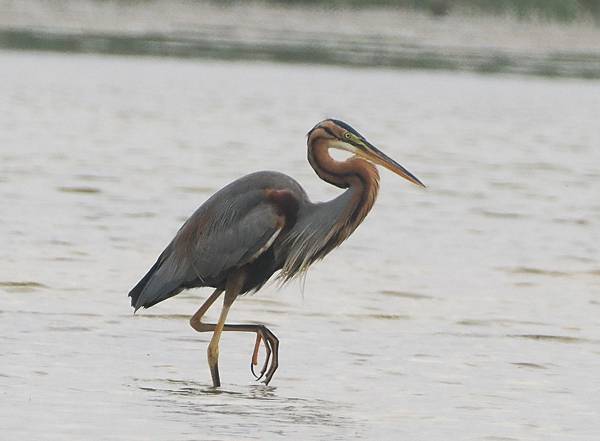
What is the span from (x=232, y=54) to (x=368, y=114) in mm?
10615

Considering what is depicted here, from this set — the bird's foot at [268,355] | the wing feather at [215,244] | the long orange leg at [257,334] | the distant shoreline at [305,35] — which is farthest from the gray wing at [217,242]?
the distant shoreline at [305,35]

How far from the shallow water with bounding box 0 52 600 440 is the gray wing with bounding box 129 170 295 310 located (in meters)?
0.43

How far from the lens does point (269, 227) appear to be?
785cm

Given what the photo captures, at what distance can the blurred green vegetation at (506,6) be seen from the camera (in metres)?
43.1

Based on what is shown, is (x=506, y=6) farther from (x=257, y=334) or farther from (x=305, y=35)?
(x=257, y=334)

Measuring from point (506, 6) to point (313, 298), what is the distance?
3411 cm

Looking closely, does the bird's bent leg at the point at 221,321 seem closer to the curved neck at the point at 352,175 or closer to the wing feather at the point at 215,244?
the wing feather at the point at 215,244

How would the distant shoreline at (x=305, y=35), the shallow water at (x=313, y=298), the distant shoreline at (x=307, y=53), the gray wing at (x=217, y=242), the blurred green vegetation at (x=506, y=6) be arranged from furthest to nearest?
the blurred green vegetation at (x=506, y=6), the distant shoreline at (x=305, y=35), the distant shoreline at (x=307, y=53), the gray wing at (x=217, y=242), the shallow water at (x=313, y=298)

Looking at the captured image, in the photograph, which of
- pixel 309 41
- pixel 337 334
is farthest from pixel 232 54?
pixel 337 334

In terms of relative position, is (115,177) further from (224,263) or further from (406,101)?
(406,101)

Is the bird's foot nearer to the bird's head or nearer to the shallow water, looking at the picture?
the shallow water

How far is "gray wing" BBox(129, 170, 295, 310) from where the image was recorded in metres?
7.86

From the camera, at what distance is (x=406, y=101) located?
2917 centimetres

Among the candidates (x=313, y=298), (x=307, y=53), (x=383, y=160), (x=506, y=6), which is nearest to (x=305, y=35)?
(x=506, y=6)
